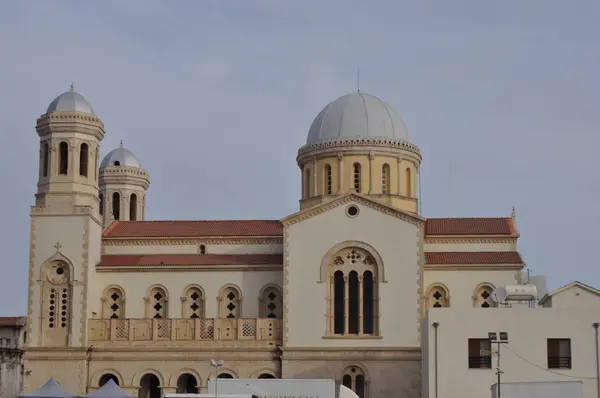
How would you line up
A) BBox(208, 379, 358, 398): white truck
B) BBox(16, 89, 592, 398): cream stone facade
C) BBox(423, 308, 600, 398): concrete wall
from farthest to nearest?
BBox(16, 89, 592, 398): cream stone facade, BBox(423, 308, 600, 398): concrete wall, BBox(208, 379, 358, 398): white truck

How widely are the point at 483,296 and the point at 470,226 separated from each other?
5.00m

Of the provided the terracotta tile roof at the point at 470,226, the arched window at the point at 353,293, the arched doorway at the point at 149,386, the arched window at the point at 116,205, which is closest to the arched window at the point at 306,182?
the terracotta tile roof at the point at 470,226

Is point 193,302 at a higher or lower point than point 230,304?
higher

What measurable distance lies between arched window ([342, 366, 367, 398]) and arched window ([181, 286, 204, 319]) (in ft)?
31.3

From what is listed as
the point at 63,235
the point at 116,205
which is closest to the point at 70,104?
the point at 63,235

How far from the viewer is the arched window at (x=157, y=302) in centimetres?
7562

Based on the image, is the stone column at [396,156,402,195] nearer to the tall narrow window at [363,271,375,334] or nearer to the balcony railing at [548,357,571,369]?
the tall narrow window at [363,271,375,334]

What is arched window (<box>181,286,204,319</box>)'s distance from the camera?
247ft

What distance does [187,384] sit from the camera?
245 ft

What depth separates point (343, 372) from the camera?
234 feet

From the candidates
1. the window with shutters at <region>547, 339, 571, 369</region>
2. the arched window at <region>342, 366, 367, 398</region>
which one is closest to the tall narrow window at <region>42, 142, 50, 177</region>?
the arched window at <region>342, 366, 367, 398</region>

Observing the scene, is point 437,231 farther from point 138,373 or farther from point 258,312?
point 138,373

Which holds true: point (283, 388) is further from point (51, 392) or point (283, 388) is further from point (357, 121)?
point (357, 121)

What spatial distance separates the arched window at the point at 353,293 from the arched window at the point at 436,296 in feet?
11.8
